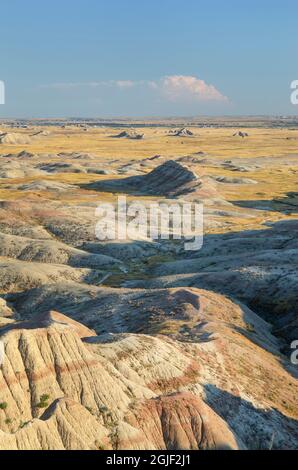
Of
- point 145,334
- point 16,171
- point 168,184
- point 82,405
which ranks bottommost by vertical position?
point 145,334

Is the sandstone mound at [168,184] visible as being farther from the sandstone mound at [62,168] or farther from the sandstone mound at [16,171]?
the sandstone mound at [16,171]

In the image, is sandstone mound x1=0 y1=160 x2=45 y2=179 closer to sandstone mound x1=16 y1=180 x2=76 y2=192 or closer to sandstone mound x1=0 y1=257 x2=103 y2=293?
sandstone mound x1=16 y1=180 x2=76 y2=192

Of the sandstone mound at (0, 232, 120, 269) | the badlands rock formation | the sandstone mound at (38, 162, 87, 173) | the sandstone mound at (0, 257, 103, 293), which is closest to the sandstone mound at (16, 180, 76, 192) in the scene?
the badlands rock formation

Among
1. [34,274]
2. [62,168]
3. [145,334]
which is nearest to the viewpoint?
[145,334]

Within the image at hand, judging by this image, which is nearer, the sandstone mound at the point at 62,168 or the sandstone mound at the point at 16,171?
the sandstone mound at the point at 16,171

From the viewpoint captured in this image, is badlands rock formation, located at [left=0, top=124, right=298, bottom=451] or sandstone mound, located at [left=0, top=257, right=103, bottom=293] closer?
badlands rock formation, located at [left=0, top=124, right=298, bottom=451]

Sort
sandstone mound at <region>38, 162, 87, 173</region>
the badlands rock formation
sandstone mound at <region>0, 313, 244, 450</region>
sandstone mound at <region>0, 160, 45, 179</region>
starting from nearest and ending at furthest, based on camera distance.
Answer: sandstone mound at <region>0, 313, 244, 450</region>
the badlands rock formation
sandstone mound at <region>0, 160, 45, 179</region>
sandstone mound at <region>38, 162, 87, 173</region>

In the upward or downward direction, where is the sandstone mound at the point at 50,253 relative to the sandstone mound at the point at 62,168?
downward

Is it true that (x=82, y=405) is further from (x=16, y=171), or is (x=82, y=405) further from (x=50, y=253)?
(x=16, y=171)

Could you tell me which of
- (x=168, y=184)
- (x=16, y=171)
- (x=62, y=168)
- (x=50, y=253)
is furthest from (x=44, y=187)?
(x=50, y=253)

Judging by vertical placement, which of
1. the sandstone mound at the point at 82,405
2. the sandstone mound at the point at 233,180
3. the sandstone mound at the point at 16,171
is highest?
the sandstone mound at the point at 16,171

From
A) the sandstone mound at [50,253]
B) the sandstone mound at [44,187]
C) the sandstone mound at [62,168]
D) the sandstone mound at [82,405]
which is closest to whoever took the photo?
the sandstone mound at [82,405]

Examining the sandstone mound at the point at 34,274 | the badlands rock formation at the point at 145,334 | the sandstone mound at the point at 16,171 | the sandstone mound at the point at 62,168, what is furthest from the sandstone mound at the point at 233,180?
the sandstone mound at the point at 34,274
